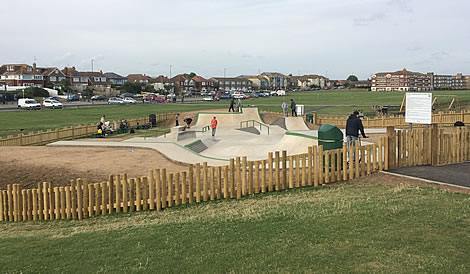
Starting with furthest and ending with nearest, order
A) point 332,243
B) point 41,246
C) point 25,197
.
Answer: point 25,197 < point 41,246 < point 332,243

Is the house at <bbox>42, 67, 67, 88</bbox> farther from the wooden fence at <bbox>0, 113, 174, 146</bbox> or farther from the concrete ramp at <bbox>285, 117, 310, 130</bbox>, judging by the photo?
the concrete ramp at <bbox>285, 117, 310, 130</bbox>

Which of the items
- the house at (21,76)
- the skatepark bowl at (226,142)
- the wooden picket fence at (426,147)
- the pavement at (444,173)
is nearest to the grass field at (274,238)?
the pavement at (444,173)

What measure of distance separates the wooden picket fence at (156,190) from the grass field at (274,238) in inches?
24.4

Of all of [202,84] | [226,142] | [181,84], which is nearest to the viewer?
[226,142]

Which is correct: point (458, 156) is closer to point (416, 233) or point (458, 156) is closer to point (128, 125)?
point (416, 233)

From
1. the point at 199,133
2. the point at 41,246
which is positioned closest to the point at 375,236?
the point at 41,246

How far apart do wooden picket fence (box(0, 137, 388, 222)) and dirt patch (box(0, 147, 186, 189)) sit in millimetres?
2588

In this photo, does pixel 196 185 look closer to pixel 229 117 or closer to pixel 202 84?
pixel 229 117

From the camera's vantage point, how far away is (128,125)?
34.8m

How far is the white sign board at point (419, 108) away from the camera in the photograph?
1727cm

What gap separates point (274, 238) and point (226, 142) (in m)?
18.3

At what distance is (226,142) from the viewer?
1017 inches

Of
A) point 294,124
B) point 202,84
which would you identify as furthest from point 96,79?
point 294,124

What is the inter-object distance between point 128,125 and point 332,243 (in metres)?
29.3
